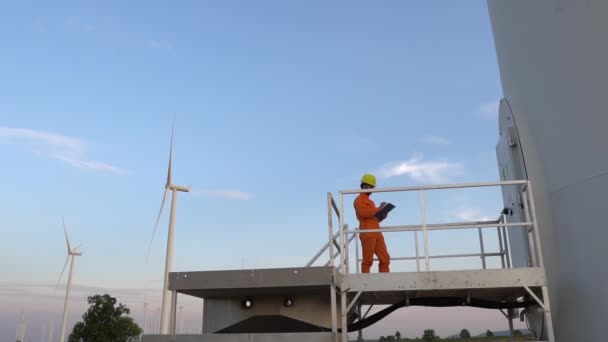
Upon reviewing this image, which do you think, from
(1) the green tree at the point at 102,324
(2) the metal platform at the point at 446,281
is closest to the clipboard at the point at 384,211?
(2) the metal platform at the point at 446,281

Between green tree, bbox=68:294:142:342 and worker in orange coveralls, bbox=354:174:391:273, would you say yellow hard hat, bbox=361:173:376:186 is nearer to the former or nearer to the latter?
worker in orange coveralls, bbox=354:174:391:273

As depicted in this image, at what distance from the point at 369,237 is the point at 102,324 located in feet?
119

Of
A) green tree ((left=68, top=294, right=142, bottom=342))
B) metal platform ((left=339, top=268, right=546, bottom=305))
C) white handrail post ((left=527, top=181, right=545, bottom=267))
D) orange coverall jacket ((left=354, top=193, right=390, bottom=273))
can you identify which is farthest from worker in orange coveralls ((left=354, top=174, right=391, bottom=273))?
green tree ((left=68, top=294, right=142, bottom=342))

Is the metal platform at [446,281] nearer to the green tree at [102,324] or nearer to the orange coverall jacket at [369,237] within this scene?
the orange coverall jacket at [369,237]

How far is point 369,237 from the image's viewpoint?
849cm

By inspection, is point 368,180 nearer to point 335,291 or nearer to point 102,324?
point 335,291

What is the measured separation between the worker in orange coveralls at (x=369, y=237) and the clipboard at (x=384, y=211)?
0.19ft

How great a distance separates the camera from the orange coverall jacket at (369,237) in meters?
8.48

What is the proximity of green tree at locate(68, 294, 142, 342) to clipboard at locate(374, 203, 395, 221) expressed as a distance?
35.6 metres

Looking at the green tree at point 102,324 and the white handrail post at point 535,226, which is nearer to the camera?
the white handrail post at point 535,226

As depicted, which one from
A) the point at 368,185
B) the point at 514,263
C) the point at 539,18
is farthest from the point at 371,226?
the point at 539,18

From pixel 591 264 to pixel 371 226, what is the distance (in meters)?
3.39

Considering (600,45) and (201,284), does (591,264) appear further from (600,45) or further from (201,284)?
(201,284)

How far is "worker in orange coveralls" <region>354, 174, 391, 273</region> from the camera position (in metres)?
8.48
